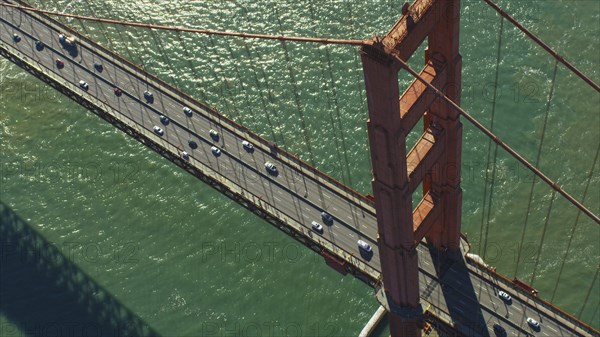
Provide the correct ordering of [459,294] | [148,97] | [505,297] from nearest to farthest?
[505,297] → [459,294] → [148,97]

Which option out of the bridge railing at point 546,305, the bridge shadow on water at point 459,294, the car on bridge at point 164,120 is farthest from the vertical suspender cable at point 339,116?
the bridge railing at point 546,305

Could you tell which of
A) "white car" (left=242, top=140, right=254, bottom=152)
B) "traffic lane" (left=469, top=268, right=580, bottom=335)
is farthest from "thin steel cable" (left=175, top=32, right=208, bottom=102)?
"traffic lane" (left=469, top=268, right=580, bottom=335)

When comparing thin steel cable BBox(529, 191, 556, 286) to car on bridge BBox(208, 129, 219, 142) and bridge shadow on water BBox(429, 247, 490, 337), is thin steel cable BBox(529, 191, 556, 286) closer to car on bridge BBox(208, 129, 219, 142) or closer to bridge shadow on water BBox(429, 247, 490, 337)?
bridge shadow on water BBox(429, 247, 490, 337)

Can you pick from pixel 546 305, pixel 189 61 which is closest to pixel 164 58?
pixel 189 61

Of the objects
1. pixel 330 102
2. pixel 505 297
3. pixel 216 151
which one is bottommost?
pixel 505 297

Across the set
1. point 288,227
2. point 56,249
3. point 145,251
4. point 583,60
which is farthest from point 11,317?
point 583,60

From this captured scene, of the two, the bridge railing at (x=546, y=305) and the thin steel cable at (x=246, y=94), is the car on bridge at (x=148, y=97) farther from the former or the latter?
the bridge railing at (x=546, y=305)

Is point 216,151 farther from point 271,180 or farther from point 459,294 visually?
point 459,294
